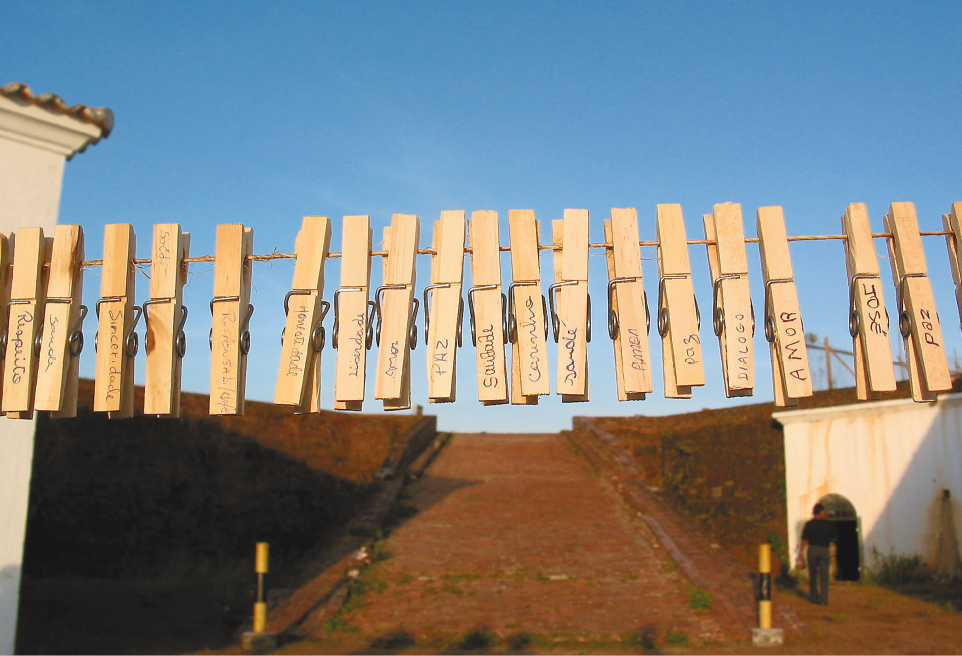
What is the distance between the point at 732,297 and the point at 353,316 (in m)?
1.61

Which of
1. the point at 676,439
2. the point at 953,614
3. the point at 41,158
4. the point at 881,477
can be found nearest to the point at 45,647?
the point at 41,158

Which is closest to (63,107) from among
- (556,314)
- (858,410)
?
(556,314)

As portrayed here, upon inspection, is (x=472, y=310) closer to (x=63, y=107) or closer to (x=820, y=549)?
(x=63, y=107)

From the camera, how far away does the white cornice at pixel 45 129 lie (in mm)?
7152

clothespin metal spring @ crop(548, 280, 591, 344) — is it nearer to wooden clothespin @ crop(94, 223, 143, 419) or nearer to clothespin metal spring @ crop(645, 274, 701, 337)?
clothespin metal spring @ crop(645, 274, 701, 337)

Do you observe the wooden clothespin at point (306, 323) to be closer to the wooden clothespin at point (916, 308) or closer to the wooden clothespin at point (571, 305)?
the wooden clothespin at point (571, 305)

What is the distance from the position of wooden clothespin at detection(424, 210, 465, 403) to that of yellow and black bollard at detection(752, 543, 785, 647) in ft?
21.6

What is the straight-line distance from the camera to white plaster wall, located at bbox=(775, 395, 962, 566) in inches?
471

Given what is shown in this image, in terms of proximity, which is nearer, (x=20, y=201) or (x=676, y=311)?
(x=676, y=311)

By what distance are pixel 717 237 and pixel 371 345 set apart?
61.2 inches

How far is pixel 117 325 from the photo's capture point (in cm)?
353

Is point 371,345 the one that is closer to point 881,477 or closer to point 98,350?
point 98,350

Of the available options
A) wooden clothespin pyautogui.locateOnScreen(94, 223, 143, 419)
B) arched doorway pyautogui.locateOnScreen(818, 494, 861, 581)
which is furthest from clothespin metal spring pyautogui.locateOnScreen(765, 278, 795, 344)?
arched doorway pyautogui.locateOnScreen(818, 494, 861, 581)

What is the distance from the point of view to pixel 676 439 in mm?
17859
